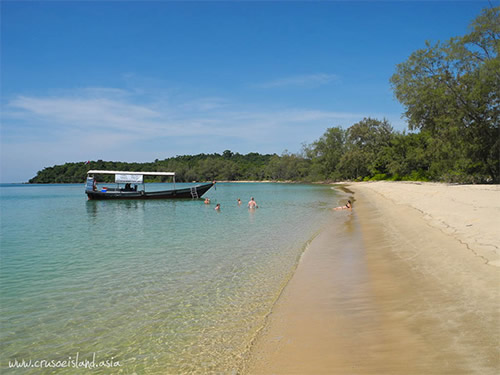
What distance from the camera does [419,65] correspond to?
34.5 meters

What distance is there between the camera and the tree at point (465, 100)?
28656 mm

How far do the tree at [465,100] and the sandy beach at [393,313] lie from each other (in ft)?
85.4

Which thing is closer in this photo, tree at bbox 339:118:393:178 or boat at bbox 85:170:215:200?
boat at bbox 85:170:215:200

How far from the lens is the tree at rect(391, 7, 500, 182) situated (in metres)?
28.7

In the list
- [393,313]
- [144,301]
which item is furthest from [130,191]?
[393,313]

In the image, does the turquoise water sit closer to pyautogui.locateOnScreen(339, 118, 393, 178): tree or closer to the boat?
the boat

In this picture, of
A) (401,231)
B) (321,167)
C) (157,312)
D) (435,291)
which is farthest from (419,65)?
(321,167)

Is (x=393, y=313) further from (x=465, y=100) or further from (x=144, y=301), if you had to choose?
(x=465, y=100)

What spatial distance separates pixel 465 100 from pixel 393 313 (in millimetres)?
32998

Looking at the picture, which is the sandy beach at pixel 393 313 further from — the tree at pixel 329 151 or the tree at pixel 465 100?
the tree at pixel 329 151

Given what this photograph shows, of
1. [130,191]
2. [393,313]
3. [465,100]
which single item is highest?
[465,100]

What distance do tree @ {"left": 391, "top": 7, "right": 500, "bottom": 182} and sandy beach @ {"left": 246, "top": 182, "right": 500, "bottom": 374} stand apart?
26.0 metres

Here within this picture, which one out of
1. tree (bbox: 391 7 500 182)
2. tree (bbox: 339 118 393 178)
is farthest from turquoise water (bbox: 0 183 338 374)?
tree (bbox: 339 118 393 178)

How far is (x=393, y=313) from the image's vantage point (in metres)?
4.96
